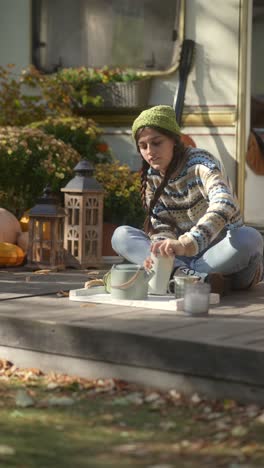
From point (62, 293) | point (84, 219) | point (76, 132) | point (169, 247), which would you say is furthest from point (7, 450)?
point (76, 132)

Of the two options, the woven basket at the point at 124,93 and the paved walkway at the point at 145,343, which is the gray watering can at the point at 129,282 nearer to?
the paved walkway at the point at 145,343

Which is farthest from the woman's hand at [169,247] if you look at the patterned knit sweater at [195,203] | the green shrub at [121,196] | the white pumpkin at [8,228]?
the green shrub at [121,196]

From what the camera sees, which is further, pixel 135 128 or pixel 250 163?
pixel 250 163

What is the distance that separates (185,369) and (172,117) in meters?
1.53

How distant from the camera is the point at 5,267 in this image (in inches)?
235

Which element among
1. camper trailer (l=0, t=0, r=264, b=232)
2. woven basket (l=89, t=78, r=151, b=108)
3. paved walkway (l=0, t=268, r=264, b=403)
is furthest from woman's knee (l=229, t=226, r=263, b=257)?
woven basket (l=89, t=78, r=151, b=108)

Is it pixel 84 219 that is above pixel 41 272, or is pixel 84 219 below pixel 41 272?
above

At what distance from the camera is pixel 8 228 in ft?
20.5

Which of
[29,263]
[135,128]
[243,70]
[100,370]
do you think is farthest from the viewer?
[243,70]

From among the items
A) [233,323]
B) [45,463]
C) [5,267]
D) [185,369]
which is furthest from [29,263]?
[45,463]

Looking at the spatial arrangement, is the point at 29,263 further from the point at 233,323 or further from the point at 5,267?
the point at 233,323

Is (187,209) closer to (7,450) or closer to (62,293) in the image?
(62,293)

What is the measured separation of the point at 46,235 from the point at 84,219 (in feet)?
0.97

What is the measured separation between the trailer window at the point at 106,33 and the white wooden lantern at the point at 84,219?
201cm
